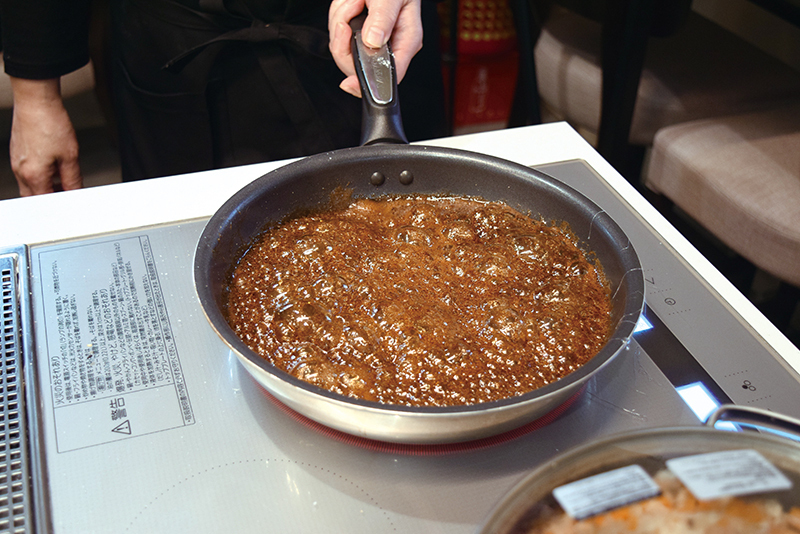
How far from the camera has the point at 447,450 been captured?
0.70 metres

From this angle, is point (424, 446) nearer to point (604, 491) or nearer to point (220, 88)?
point (604, 491)

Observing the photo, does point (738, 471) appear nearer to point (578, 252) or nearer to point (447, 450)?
point (447, 450)

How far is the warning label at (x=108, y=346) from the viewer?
710 millimetres

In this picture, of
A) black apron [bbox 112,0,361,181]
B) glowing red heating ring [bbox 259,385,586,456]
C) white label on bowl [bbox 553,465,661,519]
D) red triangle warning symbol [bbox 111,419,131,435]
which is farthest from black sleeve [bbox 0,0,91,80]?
white label on bowl [bbox 553,465,661,519]

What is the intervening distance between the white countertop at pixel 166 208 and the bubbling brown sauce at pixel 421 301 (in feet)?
0.70

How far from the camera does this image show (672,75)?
1947 millimetres

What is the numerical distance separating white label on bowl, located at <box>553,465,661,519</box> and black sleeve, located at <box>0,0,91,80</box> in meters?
1.31

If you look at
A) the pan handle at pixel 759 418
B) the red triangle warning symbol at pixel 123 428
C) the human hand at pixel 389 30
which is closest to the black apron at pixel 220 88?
the human hand at pixel 389 30

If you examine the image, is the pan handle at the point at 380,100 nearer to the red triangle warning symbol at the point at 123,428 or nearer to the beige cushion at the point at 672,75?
the red triangle warning symbol at the point at 123,428

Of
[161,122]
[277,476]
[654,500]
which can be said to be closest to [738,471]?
[654,500]

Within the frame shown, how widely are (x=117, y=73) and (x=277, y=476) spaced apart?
1194 mm

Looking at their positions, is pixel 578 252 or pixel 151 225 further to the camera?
pixel 151 225

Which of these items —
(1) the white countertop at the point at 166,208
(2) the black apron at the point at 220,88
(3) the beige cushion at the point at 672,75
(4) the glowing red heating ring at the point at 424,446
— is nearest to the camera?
(4) the glowing red heating ring at the point at 424,446

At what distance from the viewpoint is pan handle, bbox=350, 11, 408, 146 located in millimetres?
972
